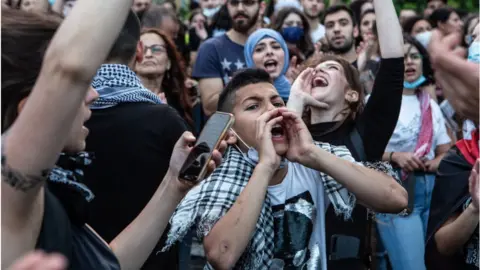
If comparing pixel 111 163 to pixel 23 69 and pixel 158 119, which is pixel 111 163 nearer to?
pixel 158 119

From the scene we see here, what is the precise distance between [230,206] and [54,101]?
5.12ft

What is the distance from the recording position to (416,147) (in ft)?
21.2

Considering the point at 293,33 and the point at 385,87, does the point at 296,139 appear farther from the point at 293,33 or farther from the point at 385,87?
the point at 293,33

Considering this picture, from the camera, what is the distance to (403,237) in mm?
5445

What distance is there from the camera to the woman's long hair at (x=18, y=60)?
199 centimetres

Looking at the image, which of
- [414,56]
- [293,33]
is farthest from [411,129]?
[293,33]

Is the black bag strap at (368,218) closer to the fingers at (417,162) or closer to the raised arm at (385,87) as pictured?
the raised arm at (385,87)

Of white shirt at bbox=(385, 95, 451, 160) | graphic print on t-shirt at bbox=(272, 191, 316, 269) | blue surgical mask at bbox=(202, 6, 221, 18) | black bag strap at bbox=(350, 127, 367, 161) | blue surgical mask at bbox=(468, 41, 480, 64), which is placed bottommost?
blue surgical mask at bbox=(202, 6, 221, 18)

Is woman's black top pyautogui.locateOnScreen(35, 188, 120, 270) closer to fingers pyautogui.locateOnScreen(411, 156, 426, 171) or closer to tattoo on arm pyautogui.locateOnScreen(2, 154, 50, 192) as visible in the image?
tattoo on arm pyautogui.locateOnScreen(2, 154, 50, 192)

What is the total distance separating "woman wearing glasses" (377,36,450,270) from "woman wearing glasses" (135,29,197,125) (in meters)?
1.53

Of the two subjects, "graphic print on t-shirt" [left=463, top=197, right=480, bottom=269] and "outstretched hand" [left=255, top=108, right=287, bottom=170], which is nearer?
"outstretched hand" [left=255, top=108, right=287, bottom=170]

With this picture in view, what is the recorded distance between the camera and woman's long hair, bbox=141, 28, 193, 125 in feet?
19.7

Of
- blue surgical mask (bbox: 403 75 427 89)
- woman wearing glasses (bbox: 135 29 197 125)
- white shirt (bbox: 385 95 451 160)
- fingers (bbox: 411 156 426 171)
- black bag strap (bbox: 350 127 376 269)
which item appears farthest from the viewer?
blue surgical mask (bbox: 403 75 427 89)

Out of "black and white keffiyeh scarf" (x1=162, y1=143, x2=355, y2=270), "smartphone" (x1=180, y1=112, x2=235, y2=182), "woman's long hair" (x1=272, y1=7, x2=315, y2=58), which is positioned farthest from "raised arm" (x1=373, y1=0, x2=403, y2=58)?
"woman's long hair" (x1=272, y1=7, x2=315, y2=58)
